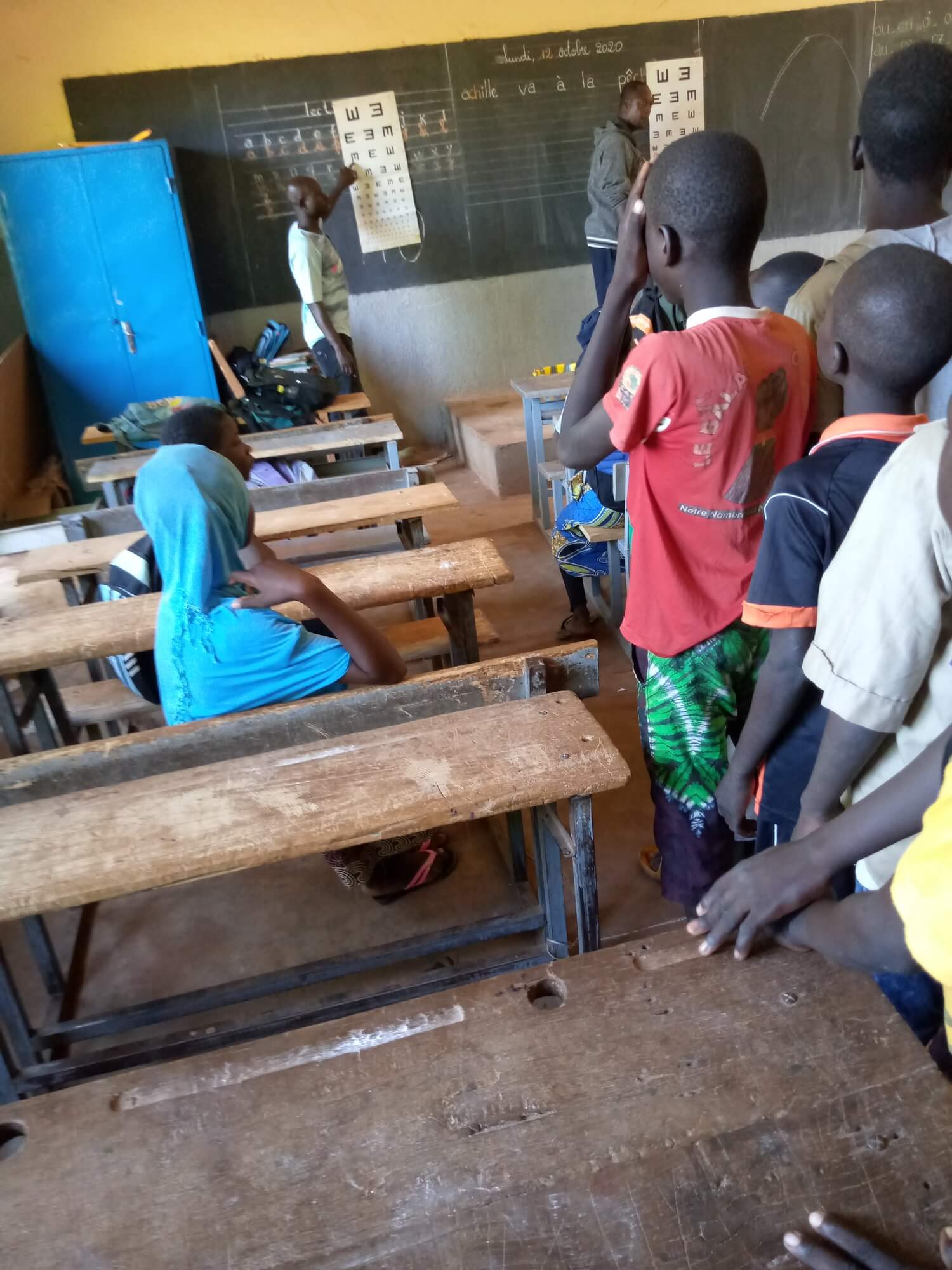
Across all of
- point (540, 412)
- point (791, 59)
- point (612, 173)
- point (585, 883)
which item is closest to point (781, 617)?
point (585, 883)

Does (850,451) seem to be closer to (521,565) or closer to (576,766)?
(576,766)

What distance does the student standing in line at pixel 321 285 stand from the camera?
531cm

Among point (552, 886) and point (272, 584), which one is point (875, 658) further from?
point (272, 584)

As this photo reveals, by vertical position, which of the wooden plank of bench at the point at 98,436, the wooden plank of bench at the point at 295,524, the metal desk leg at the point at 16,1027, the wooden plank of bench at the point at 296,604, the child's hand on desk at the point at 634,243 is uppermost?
the child's hand on desk at the point at 634,243

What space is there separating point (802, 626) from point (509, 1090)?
28.2 inches

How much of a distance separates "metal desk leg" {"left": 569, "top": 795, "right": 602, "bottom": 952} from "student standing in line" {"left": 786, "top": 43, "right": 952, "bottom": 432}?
858mm

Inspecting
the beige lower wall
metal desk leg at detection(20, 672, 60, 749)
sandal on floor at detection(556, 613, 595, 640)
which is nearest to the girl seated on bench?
metal desk leg at detection(20, 672, 60, 749)

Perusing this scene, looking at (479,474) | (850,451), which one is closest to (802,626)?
(850,451)

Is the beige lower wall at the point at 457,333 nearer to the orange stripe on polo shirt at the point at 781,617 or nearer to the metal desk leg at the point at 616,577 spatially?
the metal desk leg at the point at 616,577

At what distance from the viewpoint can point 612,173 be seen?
5426mm

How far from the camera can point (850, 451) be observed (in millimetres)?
1140

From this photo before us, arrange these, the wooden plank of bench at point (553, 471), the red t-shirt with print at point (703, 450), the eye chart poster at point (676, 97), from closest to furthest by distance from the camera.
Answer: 1. the red t-shirt with print at point (703, 450)
2. the wooden plank of bench at point (553, 471)
3. the eye chart poster at point (676, 97)

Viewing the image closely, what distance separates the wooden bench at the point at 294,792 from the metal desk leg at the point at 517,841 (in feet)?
1.35

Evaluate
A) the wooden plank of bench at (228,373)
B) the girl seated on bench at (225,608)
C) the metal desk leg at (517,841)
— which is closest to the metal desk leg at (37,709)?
the girl seated on bench at (225,608)
